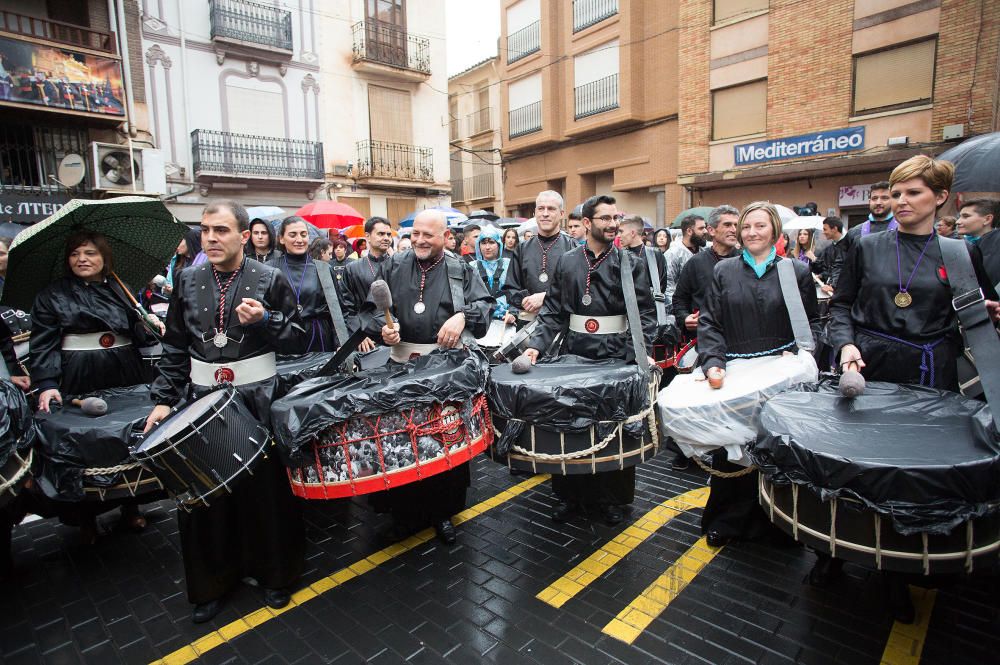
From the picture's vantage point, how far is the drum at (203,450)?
8.97ft

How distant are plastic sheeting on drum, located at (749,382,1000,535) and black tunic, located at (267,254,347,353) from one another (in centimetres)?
385

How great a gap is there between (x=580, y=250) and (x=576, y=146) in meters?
19.6

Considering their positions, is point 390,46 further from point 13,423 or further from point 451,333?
point 13,423

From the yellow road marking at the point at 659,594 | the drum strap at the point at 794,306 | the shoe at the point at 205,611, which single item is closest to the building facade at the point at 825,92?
the drum strap at the point at 794,306

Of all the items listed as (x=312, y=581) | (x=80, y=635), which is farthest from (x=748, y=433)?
(x=80, y=635)

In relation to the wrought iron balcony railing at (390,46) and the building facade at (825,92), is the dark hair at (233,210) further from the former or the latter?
the wrought iron balcony railing at (390,46)

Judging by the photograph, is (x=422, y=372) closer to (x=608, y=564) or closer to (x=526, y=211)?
(x=608, y=564)

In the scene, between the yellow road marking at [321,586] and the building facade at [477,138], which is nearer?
the yellow road marking at [321,586]

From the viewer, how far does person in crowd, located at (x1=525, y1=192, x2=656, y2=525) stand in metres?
3.99

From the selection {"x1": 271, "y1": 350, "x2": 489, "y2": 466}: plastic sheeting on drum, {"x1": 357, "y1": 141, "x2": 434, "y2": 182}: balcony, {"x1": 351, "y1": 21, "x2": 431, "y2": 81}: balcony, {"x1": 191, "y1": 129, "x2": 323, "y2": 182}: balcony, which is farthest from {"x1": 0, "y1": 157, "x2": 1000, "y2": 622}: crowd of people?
{"x1": 351, "y1": 21, "x2": 431, "y2": 81}: balcony

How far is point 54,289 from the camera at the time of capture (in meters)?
3.76

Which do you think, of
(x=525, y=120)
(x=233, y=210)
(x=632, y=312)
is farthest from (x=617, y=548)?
(x=525, y=120)

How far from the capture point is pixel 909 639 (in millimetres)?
2879

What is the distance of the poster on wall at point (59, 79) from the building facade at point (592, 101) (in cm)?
1428
